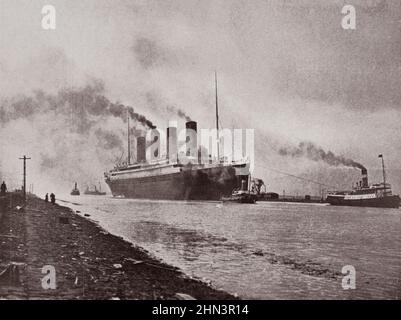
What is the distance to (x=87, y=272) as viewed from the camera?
9.13 m

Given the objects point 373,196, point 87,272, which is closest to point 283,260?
point 87,272

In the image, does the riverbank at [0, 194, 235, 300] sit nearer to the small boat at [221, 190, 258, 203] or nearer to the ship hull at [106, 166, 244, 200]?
the small boat at [221, 190, 258, 203]

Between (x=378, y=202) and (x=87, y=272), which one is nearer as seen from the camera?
(x=87, y=272)

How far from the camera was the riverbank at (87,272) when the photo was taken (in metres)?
7.39

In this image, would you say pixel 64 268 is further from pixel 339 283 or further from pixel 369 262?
pixel 369 262

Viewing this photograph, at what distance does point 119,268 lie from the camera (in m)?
10.0

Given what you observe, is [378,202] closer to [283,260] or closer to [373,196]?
[373,196]

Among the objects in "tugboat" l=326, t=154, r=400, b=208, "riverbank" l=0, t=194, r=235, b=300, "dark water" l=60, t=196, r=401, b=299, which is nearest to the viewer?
Result: "riverbank" l=0, t=194, r=235, b=300

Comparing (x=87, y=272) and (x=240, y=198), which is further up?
(x=87, y=272)

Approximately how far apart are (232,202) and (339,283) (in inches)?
2180

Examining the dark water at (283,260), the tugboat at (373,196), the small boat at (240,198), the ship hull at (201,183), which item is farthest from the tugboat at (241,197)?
the dark water at (283,260)

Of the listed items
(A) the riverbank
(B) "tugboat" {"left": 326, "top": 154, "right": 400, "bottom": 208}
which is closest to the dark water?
(A) the riverbank

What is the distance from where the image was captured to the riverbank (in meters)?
7.39
